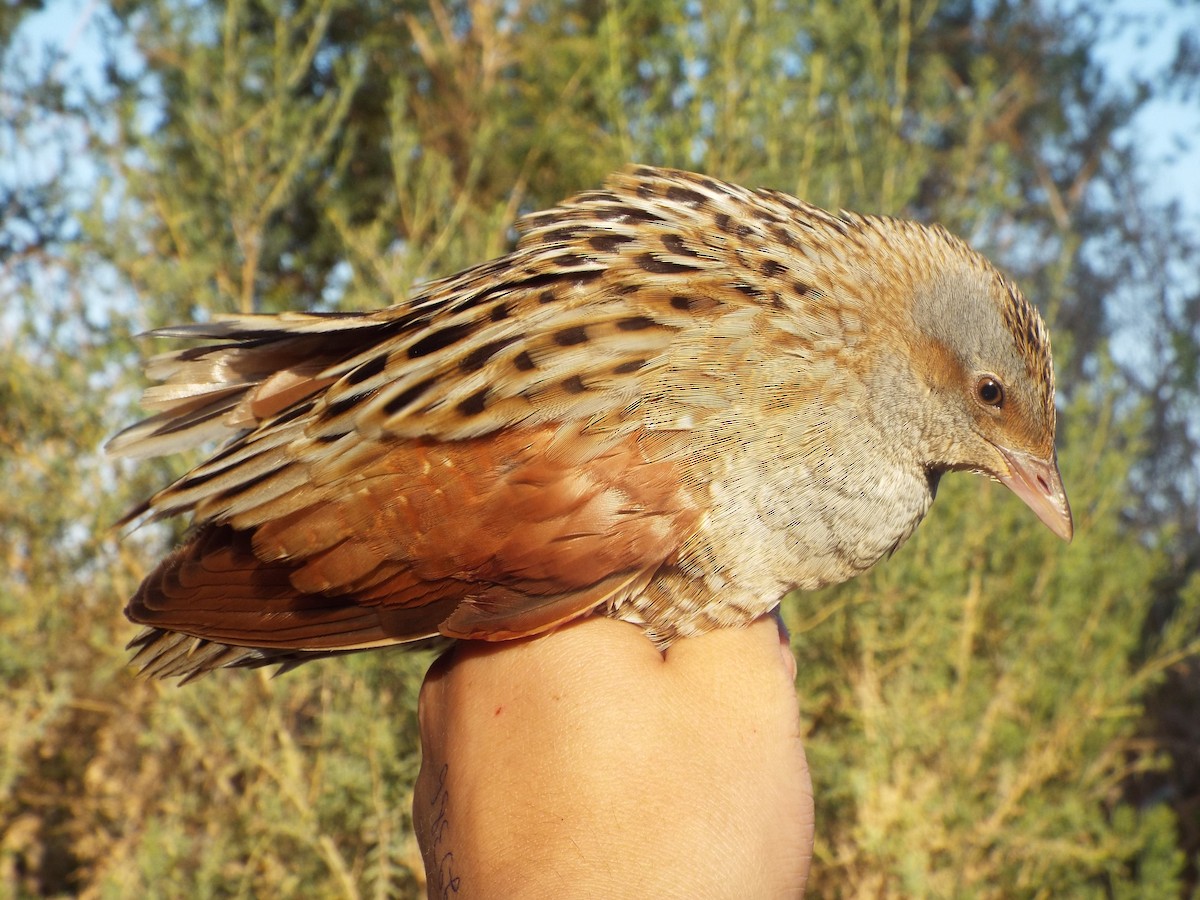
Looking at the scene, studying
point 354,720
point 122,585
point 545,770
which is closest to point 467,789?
point 545,770

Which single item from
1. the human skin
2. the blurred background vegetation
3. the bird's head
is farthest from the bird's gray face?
the blurred background vegetation

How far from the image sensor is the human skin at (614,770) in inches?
60.4

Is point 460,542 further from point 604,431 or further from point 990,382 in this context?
point 990,382

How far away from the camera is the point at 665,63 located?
4125 millimetres

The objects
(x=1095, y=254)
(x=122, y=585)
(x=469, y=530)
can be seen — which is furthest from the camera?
(x=1095, y=254)

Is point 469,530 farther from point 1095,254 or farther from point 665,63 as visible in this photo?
point 1095,254

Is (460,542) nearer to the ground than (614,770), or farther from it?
farther from it

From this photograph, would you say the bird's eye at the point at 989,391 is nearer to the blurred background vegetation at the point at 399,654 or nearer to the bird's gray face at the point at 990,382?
the bird's gray face at the point at 990,382

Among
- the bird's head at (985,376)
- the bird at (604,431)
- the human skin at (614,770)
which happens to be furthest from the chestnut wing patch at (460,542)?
the bird's head at (985,376)

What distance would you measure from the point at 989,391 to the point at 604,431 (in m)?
0.85

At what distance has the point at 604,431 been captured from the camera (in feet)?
5.70

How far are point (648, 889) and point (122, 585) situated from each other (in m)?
3.06

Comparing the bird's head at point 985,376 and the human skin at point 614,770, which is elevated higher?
the bird's head at point 985,376

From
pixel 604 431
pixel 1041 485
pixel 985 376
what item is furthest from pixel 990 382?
pixel 604 431
